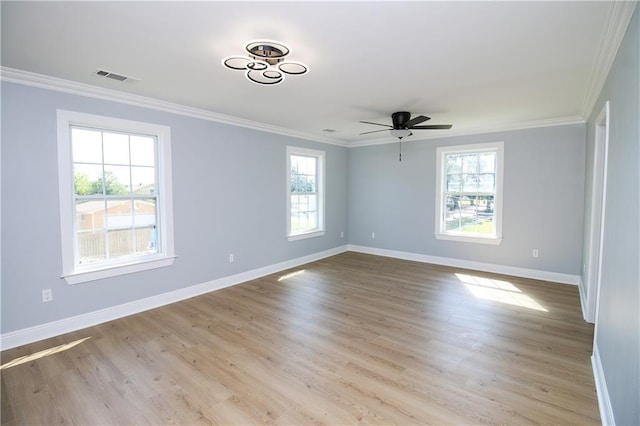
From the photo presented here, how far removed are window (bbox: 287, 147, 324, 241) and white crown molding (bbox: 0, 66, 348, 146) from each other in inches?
40.7

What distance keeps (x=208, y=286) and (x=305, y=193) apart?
2617 mm

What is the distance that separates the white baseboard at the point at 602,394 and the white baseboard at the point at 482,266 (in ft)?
8.90

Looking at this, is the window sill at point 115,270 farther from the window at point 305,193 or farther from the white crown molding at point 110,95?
the window at point 305,193

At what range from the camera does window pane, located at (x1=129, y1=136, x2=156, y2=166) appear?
12.4ft

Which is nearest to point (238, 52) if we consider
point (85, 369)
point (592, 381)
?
point (85, 369)

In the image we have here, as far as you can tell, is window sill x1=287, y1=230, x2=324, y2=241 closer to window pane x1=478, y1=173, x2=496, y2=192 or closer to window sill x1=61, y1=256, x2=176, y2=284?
window sill x1=61, y1=256, x2=176, y2=284

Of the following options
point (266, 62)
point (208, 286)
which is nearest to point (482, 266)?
point (208, 286)

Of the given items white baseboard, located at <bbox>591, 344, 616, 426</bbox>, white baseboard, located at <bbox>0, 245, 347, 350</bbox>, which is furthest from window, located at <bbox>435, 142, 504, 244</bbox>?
white baseboard, located at <bbox>0, 245, 347, 350</bbox>

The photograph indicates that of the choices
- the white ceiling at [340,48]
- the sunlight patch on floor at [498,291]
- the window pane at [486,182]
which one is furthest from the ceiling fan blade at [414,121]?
the sunlight patch on floor at [498,291]

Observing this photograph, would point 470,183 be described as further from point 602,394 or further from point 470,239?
point 602,394

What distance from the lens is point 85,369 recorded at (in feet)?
8.45

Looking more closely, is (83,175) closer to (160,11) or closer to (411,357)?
(160,11)

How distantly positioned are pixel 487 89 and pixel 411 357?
2.80 meters

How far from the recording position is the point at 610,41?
2.15 metres
